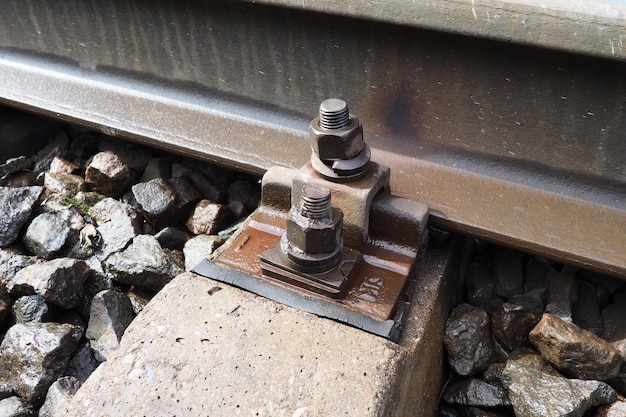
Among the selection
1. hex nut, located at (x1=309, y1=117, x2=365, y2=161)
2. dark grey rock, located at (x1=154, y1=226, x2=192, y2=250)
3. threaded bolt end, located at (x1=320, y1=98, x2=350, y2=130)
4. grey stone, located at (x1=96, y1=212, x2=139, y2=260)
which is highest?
threaded bolt end, located at (x1=320, y1=98, x2=350, y2=130)

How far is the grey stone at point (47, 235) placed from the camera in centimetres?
220

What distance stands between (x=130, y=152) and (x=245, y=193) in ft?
1.86

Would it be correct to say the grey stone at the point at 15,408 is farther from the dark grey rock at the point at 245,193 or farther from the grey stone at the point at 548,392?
the grey stone at the point at 548,392

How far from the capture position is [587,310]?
6.56ft

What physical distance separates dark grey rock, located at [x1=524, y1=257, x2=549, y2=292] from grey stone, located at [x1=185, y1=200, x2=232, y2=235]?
43.5 inches

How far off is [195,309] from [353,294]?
0.43 meters

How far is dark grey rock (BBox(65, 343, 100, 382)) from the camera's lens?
6.08 feet

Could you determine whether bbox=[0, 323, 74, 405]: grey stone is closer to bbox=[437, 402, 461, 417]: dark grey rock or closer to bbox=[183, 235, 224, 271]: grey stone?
bbox=[183, 235, 224, 271]: grey stone

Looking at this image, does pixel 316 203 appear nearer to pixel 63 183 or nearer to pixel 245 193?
pixel 245 193

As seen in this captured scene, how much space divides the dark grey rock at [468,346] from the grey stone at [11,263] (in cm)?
145

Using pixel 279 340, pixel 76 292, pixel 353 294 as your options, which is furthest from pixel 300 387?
pixel 76 292

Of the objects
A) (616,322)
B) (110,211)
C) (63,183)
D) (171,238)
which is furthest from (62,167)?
(616,322)

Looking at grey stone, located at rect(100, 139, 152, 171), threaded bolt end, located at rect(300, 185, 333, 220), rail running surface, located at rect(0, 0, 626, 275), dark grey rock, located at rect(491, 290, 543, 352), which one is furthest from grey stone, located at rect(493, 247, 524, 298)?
grey stone, located at rect(100, 139, 152, 171)

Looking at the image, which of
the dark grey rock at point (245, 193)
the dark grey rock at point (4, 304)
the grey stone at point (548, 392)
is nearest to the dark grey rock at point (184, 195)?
the dark grey rock at point (245, 193)
